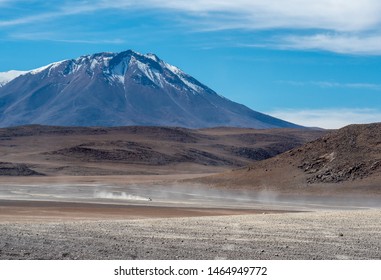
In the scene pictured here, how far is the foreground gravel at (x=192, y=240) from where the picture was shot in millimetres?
17562

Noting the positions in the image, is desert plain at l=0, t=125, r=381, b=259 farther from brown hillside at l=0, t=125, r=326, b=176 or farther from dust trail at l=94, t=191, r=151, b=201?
brown hillside at l=0, t=125, r=326, b=176

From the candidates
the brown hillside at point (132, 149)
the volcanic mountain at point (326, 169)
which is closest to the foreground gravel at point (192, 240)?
the volcanic mountain at point (326, 169)

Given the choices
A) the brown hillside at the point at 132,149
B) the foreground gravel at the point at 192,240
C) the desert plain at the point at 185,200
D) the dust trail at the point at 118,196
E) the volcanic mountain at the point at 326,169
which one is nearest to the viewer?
the foreground gravel at the point at 192,240

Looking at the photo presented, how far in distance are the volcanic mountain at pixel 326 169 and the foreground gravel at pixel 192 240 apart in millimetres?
35112

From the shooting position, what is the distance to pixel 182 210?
42.5 meters

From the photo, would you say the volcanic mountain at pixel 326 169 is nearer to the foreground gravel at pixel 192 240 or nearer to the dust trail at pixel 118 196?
the dust trail at pixel 118 196

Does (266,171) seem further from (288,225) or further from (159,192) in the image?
(288,225)

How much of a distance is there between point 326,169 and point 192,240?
148 feet

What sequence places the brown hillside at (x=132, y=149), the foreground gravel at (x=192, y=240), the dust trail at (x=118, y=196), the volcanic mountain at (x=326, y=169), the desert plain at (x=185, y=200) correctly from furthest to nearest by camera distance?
the brown hillside at (x=132, y=149) → the volcanic mountain at (x=326, y=169) → the dust trail at (x=118, y=196) → the desert plain at (x=185, y=200) → the foreground gravel at (x=192, y=240)

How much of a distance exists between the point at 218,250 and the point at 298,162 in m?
50.7

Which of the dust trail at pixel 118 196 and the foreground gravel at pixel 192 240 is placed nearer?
the foreground gravel at pixel 192 240

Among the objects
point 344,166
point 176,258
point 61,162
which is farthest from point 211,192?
point 61,162

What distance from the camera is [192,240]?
20.6 m

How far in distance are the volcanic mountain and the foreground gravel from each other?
115ft
